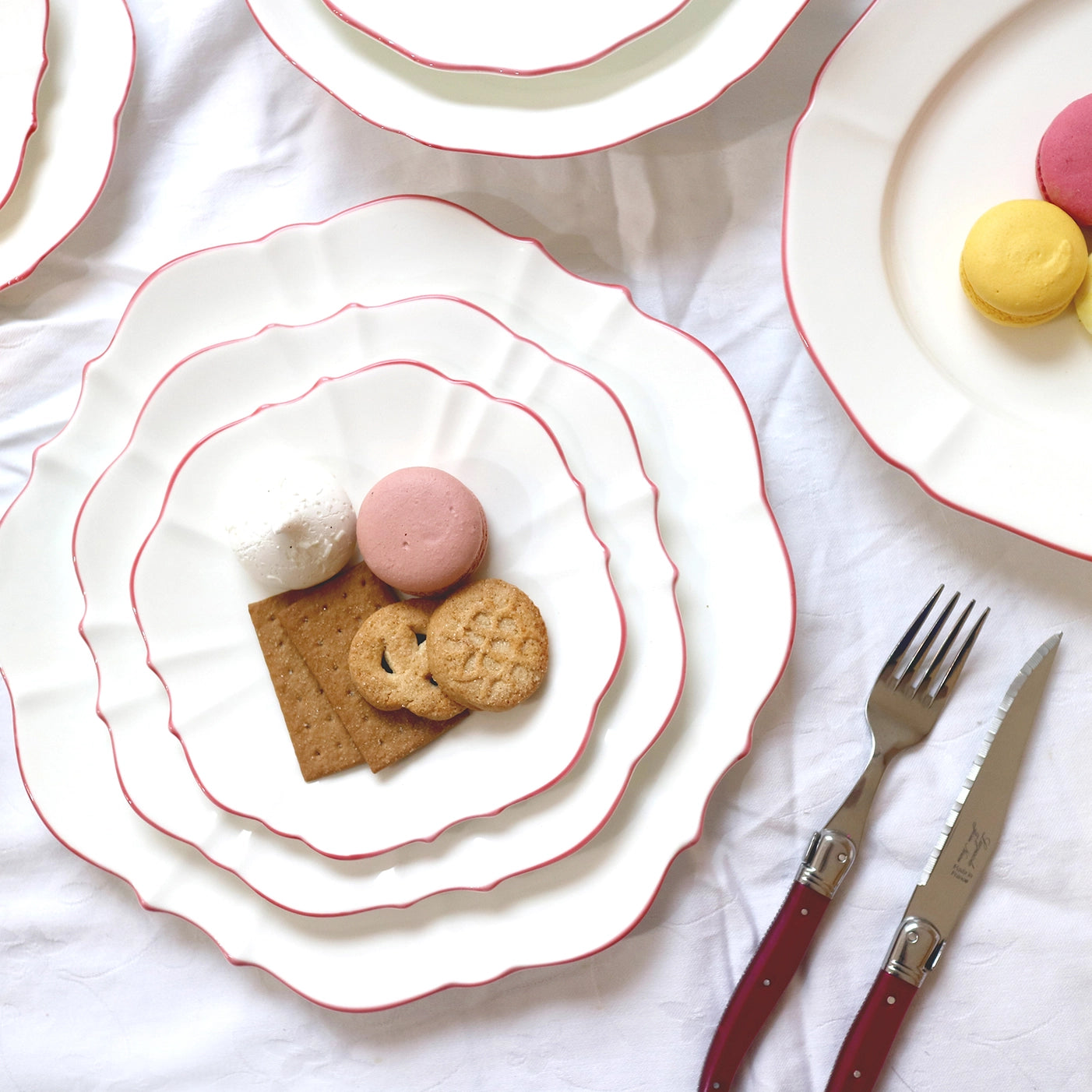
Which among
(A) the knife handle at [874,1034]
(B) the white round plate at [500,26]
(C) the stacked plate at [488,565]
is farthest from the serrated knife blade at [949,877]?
(B) the white round plate at [500,26]

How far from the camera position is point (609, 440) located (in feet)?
2.47

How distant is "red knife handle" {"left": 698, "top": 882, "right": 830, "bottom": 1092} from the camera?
0.82 m

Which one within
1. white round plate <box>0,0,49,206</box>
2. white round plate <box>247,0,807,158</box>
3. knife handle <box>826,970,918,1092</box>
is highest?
white round plate <box>247,0,807,158</box>

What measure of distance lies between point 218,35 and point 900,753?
3.16 ft

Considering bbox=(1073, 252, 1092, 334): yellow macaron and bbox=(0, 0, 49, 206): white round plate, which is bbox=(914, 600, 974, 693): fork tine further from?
bbox=(0, 0, 49, 206): white round plate

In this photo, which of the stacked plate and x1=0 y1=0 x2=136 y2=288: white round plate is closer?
the stacked plate

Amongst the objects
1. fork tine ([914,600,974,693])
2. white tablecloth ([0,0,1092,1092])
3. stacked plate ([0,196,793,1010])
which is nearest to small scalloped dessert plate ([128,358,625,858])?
stacked plate ([0,196,793,1010])

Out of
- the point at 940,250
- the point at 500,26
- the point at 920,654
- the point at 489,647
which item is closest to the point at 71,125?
the point at 500,26

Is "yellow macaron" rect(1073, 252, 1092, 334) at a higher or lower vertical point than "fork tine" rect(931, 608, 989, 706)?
higher

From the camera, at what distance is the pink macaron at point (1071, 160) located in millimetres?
774

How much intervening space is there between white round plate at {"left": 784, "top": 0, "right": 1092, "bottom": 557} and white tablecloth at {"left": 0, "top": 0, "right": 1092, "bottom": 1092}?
7 cm

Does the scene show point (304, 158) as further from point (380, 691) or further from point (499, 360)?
point (380, 691)

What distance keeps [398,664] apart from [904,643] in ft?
1.53

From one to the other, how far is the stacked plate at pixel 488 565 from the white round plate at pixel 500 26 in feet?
0.44
